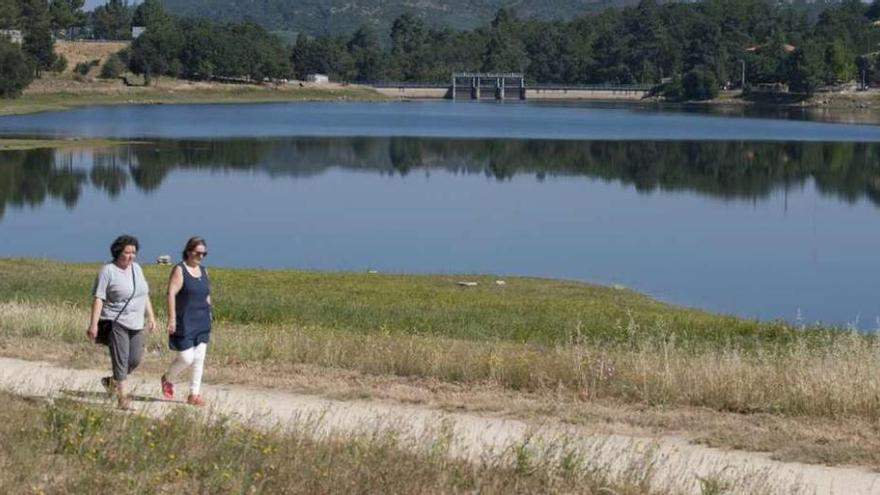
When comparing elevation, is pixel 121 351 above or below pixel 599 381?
above

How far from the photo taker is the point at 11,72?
15750cm

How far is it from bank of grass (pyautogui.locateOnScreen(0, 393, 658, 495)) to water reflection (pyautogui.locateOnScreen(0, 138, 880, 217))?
175ft

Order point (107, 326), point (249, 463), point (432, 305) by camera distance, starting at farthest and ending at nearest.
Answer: point (432, 305), point (107, 326), point (249, 463)

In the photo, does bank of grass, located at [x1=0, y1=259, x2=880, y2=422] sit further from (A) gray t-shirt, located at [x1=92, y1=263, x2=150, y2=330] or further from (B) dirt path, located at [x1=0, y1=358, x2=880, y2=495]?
(A) gray t-shirt, located at [x1=92, y1=263, x2=150, y2=330]

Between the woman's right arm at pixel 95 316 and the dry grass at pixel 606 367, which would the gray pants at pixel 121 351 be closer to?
the woman's right arm at pixel 95 316

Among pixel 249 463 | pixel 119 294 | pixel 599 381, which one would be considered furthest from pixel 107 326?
pixel 599 381

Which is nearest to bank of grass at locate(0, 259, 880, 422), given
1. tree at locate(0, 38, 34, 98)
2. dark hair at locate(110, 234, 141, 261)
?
dark hair at locate(110, 234, 141, 261)

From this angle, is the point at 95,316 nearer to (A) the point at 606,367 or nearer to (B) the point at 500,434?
(B) the point at 500,434

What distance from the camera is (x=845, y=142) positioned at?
120 m

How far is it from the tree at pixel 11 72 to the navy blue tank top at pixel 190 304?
142 m

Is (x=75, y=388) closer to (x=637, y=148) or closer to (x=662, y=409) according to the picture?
(x=662, y=409)

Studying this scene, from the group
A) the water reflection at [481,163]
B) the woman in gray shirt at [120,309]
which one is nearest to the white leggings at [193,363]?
the woman in gray shirt at [120,309]

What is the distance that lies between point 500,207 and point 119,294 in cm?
5294

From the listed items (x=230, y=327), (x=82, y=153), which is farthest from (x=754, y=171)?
(x=230, y=327)
